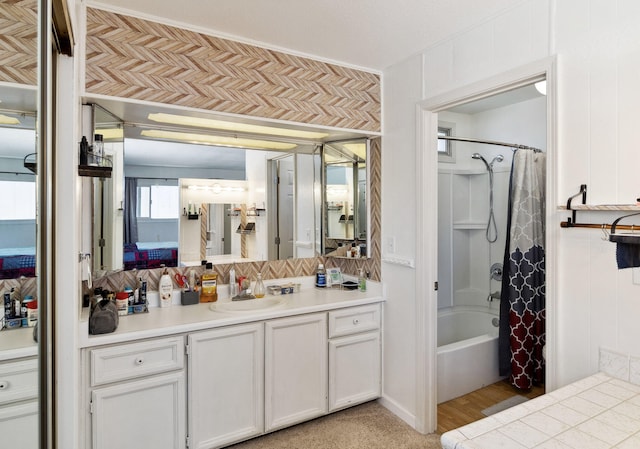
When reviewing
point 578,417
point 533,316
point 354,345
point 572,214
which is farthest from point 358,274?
point 578,417

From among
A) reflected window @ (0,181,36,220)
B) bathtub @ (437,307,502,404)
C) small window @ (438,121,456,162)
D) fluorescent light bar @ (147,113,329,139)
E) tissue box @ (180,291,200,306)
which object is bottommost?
bathtub @ (437,307,502,404)

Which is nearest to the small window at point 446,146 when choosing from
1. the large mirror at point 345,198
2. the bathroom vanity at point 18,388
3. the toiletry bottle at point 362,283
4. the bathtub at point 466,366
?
the large mirror at point 345,198

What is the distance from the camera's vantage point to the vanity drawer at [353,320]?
252 centimetres

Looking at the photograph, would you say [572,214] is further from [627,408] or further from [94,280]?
[94,280]

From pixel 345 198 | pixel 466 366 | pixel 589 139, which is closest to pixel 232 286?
pixel 345 198

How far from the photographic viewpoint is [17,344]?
0.92m

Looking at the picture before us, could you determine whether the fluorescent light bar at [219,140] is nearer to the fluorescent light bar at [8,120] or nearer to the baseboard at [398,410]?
A: the fluorescent light bar at [8,120]

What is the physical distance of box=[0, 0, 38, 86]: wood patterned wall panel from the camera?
0.72 m

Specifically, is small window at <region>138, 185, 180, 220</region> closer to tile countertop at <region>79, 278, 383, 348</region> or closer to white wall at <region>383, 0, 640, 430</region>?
tile countertop at <region>79, 278, 383, 348</region>

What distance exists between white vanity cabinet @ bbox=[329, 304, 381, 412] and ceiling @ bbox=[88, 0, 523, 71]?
5.68ft

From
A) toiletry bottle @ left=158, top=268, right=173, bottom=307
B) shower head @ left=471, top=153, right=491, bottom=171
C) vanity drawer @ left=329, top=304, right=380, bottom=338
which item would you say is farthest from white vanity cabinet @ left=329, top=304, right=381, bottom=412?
shower head @ left=471, top=153, right=491, bottom=171

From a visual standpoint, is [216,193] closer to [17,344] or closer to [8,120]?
[17,344]

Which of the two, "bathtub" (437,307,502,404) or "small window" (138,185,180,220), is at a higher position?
"small window" (138,185,180,220)

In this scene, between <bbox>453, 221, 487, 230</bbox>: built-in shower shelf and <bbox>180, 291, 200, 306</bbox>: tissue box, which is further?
<bbox>453, 221, 487, 230</bbox>: built-in shower shelf
